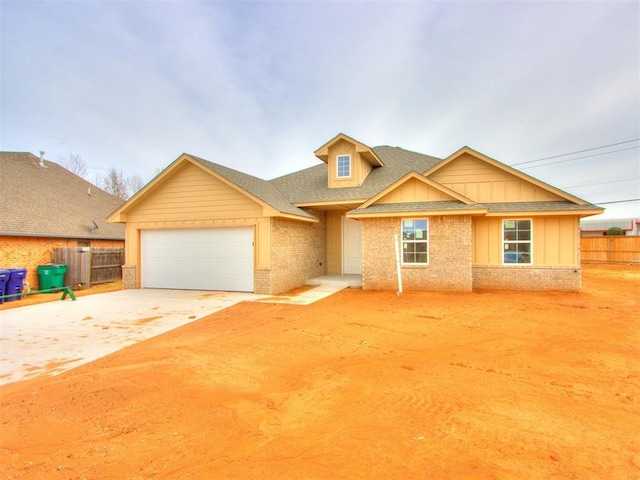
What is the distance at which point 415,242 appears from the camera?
12.2 m

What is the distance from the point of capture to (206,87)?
18.6 m

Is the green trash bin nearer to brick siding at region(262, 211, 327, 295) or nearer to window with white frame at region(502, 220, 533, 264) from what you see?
brick siding at region(262, 211, 327, 295)

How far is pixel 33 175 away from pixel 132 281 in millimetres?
11032

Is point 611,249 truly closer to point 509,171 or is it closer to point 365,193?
point 509,171

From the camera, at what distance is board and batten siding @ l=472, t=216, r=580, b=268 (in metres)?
11.9

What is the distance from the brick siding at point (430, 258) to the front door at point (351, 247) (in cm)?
387

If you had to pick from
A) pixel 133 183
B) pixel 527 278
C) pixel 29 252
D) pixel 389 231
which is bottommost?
pixel 527 278

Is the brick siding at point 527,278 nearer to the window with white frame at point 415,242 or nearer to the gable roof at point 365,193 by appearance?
the gable roof at point 365,193

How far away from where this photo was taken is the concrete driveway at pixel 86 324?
5527 mm

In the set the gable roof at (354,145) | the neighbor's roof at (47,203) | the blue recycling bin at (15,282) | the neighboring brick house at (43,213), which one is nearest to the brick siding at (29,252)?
the neighboring brick house at (43,213)

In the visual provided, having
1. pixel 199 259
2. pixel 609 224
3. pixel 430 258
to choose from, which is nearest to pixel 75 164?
pixel 199 259

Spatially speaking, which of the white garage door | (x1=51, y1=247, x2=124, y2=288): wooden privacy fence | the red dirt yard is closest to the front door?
the white garage door

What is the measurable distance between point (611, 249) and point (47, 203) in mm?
36975


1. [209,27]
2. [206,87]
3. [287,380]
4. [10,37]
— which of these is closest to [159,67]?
[206,87]
